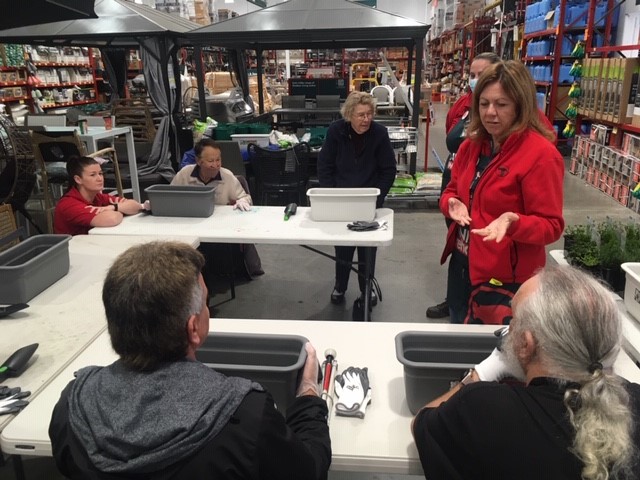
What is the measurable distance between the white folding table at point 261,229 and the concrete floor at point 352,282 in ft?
2.52

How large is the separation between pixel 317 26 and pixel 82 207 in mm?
4470

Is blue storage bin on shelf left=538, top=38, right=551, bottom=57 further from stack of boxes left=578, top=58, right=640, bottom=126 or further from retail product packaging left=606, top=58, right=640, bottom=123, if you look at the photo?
retail product packaging left=606, top=58, right=640, bottom=123

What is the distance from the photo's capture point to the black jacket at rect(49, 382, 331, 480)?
0.95 m

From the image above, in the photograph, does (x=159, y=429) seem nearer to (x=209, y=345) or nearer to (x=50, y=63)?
(x=209, y=345)

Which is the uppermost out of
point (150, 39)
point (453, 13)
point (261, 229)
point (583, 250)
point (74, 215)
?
point (453, 13)

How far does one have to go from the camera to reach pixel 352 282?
411 cm

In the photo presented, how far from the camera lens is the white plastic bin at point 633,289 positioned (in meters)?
1.98

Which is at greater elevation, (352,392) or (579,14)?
(579,14)

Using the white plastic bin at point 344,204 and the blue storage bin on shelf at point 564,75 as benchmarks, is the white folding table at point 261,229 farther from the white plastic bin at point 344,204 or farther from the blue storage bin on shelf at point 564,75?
the blue storage bin on shelf at point 564,75

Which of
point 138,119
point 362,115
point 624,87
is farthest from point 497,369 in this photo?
point 138,119

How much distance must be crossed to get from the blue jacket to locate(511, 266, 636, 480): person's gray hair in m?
2.22

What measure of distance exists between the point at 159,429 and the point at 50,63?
38.3 ft

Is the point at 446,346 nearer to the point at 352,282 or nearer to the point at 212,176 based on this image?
the point at 212,176

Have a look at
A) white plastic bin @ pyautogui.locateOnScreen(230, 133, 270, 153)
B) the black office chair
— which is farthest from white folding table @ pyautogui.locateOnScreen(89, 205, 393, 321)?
white plastic bin @ pyautogui.locateOnScreen(230, 133, 270, 153)
